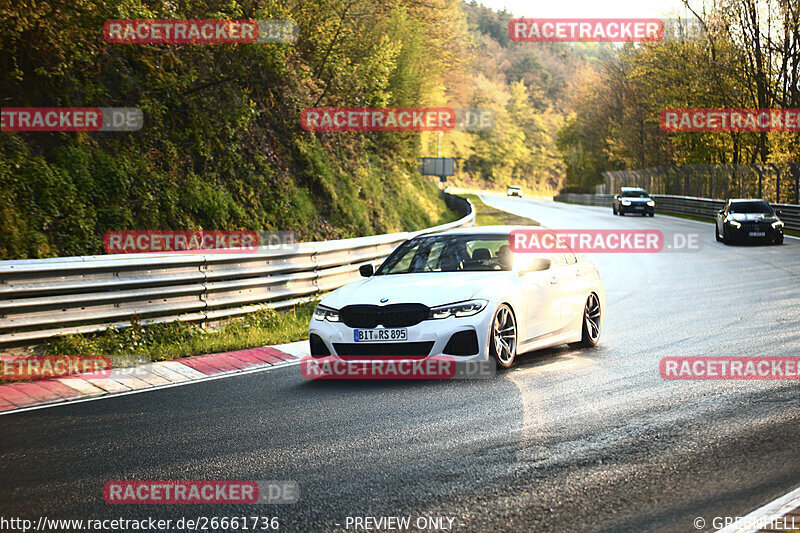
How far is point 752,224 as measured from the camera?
2975cm

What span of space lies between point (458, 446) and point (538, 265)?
159 inches

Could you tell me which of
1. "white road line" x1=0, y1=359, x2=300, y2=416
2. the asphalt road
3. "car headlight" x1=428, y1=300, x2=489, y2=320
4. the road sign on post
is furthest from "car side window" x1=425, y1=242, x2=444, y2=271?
the road sign on post

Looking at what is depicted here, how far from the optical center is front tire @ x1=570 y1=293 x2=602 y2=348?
10.8 meters

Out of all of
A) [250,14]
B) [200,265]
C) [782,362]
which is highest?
[250,14]

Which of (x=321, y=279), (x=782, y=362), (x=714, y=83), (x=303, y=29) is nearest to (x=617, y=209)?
(x=714, y=83)

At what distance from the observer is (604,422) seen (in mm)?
6867

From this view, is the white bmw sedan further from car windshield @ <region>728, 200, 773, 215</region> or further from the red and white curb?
car windshield @ <region>728, 200, 773, 215</region>

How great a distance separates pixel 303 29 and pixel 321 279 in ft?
32.8

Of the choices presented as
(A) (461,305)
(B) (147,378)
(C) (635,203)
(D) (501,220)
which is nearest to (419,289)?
(A) (461,305)

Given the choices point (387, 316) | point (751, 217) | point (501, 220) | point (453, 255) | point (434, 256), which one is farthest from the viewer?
point (501, 220)

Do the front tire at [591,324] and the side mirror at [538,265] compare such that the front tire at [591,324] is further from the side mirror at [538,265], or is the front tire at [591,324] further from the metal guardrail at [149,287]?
the metal guardrail at [149,287]

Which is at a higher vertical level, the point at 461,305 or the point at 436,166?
the point at 436,166

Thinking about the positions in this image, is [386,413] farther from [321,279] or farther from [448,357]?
[321,279]

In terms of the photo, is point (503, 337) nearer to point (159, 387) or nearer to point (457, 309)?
point (457, 309)
